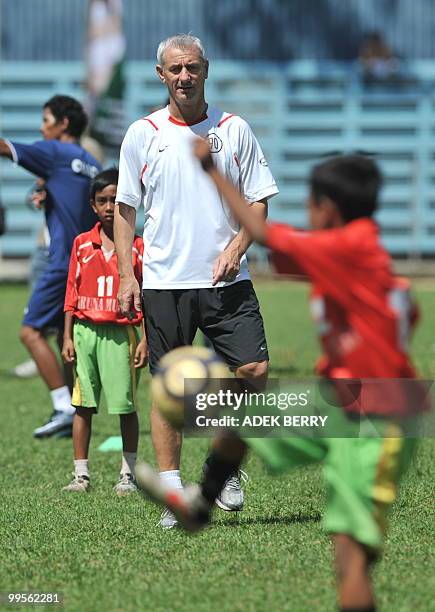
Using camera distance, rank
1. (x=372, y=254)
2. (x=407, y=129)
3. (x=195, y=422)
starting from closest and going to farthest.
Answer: (x=372, y=254)
(x=195, y=422)
(x=407, y=129)

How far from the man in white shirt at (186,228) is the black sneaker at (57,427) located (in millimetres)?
3181

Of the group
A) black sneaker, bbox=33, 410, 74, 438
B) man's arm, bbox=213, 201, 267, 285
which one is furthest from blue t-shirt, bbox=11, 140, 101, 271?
man's arm, bbox=213, 201, 267, 285

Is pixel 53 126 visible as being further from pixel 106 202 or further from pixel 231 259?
pixel 231 259

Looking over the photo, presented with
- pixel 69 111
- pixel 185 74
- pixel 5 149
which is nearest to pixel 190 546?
pixel 185 74

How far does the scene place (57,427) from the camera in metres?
9.66

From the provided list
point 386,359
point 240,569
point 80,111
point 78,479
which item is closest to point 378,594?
point 240,569

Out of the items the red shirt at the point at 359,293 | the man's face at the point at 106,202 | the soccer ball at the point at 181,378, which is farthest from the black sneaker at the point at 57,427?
the red shirt at the point at 359,293

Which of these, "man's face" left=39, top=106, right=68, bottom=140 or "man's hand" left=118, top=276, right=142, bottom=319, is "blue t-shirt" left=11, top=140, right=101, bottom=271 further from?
"man's hand" left=118, top=276, right=142, bottom=319

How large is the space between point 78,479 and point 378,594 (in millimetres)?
2827

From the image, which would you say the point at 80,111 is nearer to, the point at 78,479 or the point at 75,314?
the point at 75,314

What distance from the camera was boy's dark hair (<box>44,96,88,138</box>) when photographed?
930 centimetres

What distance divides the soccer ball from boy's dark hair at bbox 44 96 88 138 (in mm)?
4449

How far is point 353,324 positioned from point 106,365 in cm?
337

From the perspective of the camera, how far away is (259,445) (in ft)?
15.5
